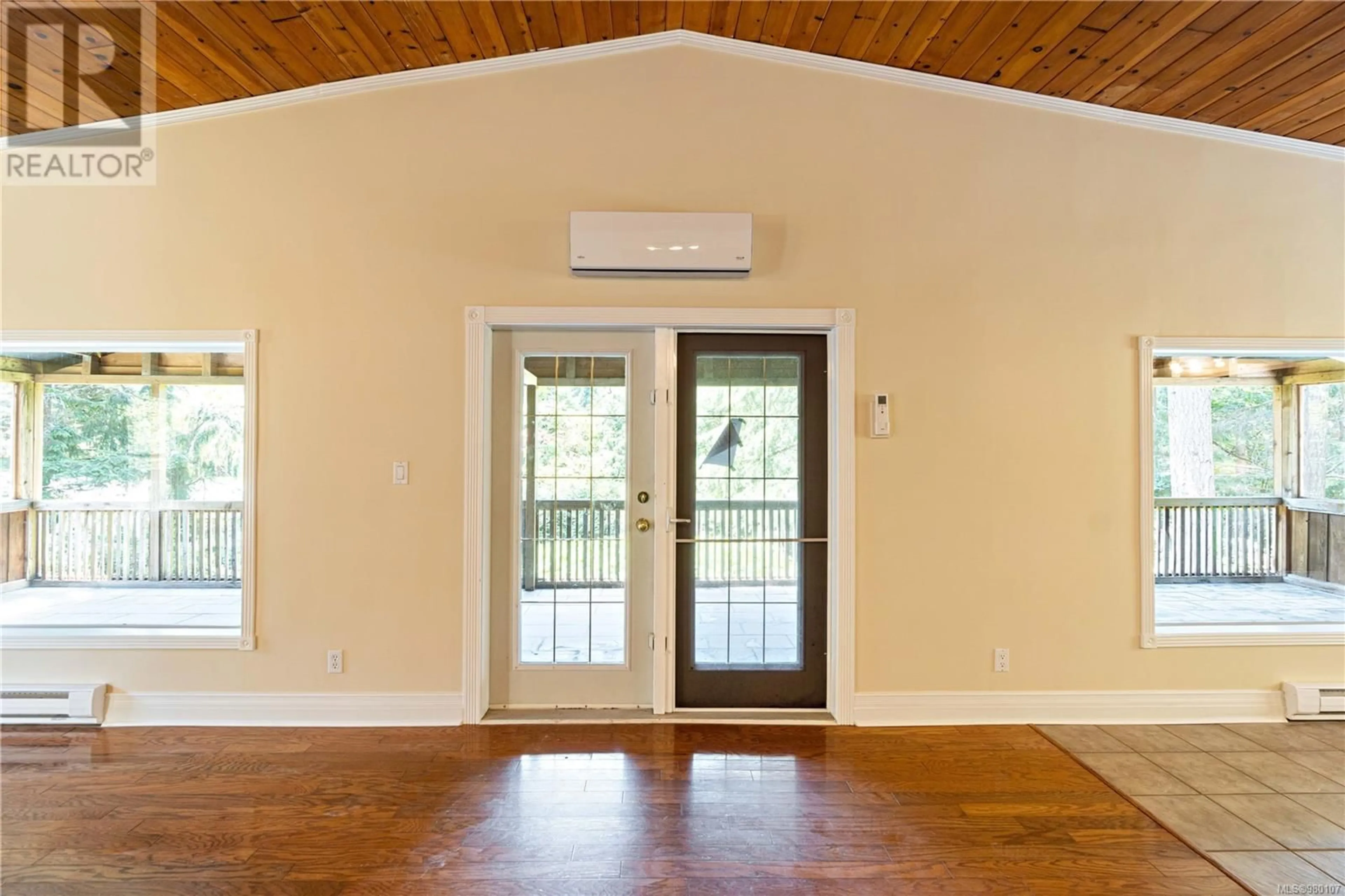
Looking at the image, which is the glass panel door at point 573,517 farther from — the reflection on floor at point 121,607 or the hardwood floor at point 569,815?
the reflection on floor at point 121,607

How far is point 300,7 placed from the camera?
2410mm

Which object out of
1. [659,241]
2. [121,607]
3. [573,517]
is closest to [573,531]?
[573,517]

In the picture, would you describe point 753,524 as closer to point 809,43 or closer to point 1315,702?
point 809,43

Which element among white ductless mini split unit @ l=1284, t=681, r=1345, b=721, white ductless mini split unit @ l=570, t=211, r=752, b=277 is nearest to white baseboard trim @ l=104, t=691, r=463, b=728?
white ductless mini split unit @ l=570, t=211, r=752, b=277

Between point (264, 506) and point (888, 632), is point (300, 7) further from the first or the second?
point (888, 632)

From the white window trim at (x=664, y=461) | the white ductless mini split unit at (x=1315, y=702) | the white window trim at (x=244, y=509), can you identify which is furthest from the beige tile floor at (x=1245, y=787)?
the white window trim at (x=244, y=509)

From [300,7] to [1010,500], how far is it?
382 cm

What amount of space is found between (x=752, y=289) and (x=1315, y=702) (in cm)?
349

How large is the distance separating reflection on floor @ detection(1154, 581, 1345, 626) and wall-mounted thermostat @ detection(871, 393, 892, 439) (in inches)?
63.8

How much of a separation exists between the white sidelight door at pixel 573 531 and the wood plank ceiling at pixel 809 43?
4.94 ft

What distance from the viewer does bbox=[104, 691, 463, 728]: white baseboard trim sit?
2957mm

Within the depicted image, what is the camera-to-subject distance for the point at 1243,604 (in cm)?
332

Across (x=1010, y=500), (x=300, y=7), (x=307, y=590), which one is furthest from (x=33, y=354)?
(x=1010, y=500)

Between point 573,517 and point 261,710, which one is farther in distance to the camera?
point 573,517
